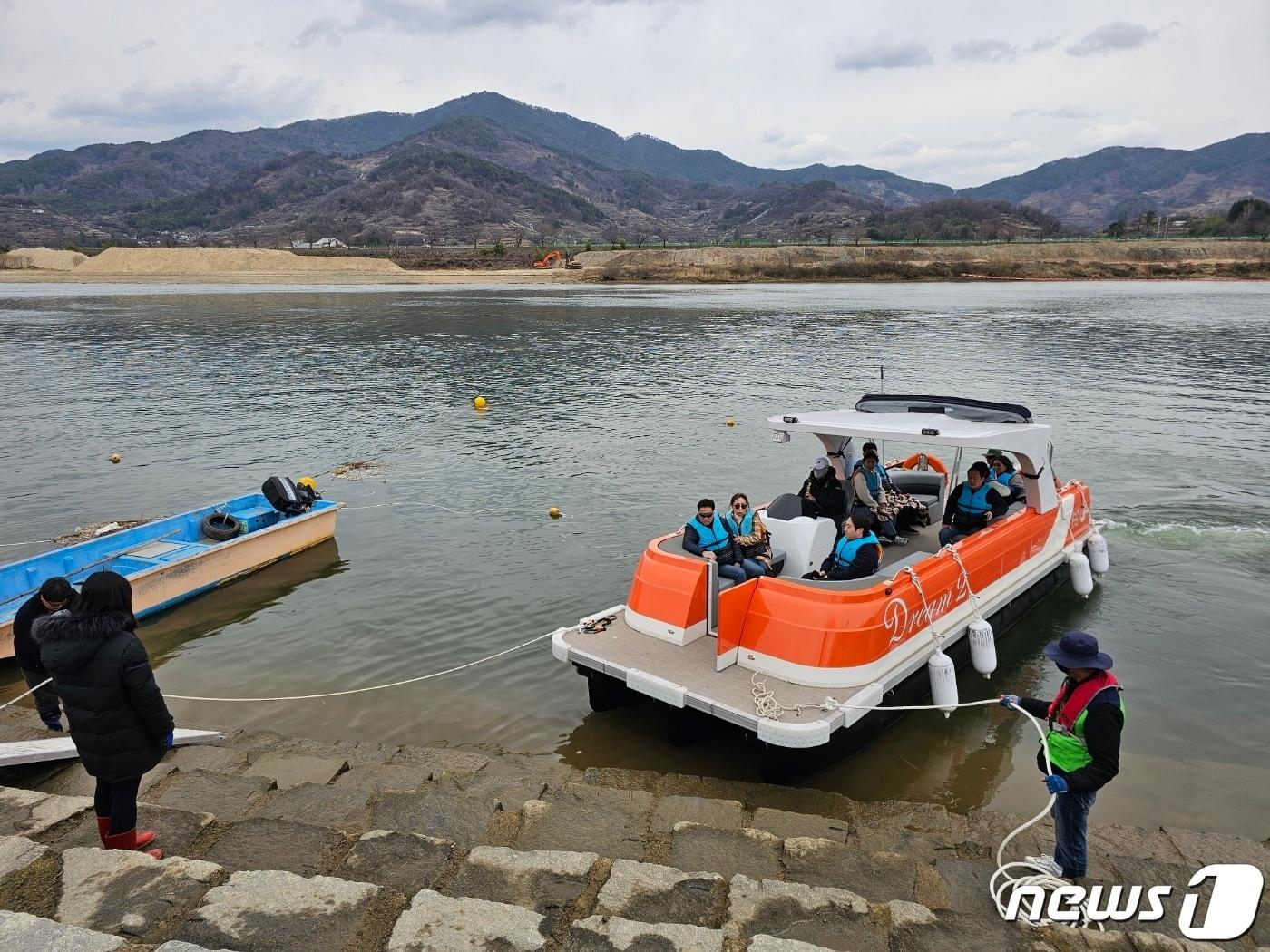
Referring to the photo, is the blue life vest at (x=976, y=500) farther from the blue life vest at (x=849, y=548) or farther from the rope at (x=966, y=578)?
the blue life vest at (x=849, y=548)

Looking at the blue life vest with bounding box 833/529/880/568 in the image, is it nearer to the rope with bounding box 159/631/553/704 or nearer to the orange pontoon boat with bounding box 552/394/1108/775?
the orange pontoon boat with bounding box 552/394/1108/775

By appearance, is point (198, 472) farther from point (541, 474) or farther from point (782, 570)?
point (782, 570)

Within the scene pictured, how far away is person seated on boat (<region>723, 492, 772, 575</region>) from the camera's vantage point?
9453 millimetres

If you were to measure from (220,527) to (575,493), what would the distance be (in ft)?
23.4

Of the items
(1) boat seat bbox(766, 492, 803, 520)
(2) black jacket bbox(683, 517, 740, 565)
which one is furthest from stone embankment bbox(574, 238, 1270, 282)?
(2) black jacket bbox(683, 517, 740, 565)

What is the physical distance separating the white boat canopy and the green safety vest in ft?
15.2

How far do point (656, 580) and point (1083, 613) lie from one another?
24.7 ft

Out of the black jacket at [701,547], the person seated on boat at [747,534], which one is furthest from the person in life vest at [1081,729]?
the person seated on boat at [747,534]

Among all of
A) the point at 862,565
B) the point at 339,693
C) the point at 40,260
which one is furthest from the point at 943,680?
the point at 40,260

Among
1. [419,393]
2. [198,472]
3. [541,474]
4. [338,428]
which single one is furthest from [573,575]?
[419,393]

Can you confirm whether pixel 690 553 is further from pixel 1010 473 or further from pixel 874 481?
pixel 1010 473

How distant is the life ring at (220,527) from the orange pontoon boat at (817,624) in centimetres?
836

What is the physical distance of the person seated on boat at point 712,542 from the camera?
902cm

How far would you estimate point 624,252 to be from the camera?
120 meters
